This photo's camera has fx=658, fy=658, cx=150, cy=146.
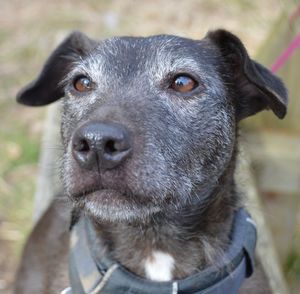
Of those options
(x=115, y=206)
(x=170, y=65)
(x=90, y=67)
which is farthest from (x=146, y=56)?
(x=115, y=206)

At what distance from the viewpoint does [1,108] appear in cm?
657

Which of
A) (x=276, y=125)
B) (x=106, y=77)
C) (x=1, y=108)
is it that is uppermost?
(x=106, y=77)

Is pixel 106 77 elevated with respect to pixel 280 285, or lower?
elevated

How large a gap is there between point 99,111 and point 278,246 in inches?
104

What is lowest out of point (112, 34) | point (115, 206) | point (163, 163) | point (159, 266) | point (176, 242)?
point (112, 34)

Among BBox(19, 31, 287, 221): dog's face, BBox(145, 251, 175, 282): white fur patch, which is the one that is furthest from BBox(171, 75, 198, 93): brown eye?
BBox(145, 251, 175, 282): white fur patch

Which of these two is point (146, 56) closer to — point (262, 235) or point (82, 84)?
point (82, 84)

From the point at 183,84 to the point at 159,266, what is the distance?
0.89 m

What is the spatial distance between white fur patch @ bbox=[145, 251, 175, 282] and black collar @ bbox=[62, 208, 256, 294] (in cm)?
10

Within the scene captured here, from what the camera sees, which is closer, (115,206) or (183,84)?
(115,206)

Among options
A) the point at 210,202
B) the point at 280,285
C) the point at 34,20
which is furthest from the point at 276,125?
the point at 34,20

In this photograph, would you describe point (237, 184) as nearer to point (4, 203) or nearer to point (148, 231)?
point (148, 231)

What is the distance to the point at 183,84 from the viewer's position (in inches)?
122

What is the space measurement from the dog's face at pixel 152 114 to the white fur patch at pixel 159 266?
13.3 inches
